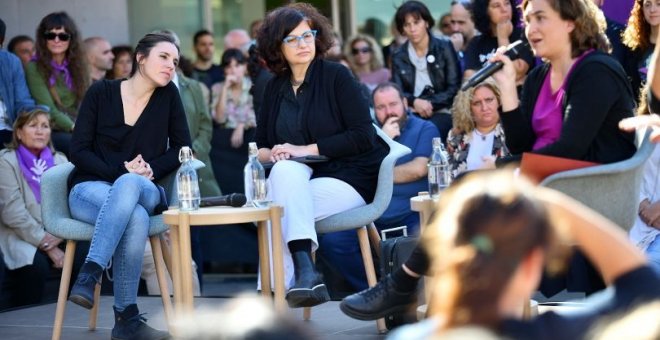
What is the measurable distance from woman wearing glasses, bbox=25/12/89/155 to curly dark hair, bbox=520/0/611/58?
3935 millimetres

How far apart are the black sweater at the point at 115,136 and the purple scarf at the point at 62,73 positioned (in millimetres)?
2013

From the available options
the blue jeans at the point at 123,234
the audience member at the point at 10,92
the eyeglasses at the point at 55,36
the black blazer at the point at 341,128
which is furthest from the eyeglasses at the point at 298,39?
the eyeglasses at the point at 55,36

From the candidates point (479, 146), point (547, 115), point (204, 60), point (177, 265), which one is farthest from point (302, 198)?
point (204, 60)

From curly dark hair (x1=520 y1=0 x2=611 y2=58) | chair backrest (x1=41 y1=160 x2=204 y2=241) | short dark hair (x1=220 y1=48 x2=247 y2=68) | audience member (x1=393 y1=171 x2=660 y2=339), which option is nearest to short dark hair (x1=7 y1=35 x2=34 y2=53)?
short dark hair (x1=220 y1=48 x2=247 y2=68)

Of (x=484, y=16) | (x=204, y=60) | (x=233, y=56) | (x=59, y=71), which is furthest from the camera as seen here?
(x=204, y=60)

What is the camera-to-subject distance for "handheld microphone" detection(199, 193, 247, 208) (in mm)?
5012

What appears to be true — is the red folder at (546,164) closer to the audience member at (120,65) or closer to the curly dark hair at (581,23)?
the curly dark hair at (581,23)

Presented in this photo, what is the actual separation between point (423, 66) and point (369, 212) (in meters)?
2.49

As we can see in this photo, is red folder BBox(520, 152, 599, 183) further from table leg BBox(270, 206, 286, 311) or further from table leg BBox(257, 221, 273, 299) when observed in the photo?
table leg BBox(257, 221, 273, 299)

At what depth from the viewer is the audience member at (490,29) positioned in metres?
7.12

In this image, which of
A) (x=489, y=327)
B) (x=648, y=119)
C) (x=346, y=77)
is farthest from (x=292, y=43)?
(x=489, y=327)

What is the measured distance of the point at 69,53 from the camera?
7531 millimetres

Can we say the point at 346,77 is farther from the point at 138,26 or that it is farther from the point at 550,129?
the point at 138,26

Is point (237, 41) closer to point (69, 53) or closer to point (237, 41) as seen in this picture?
point (237, 41)
